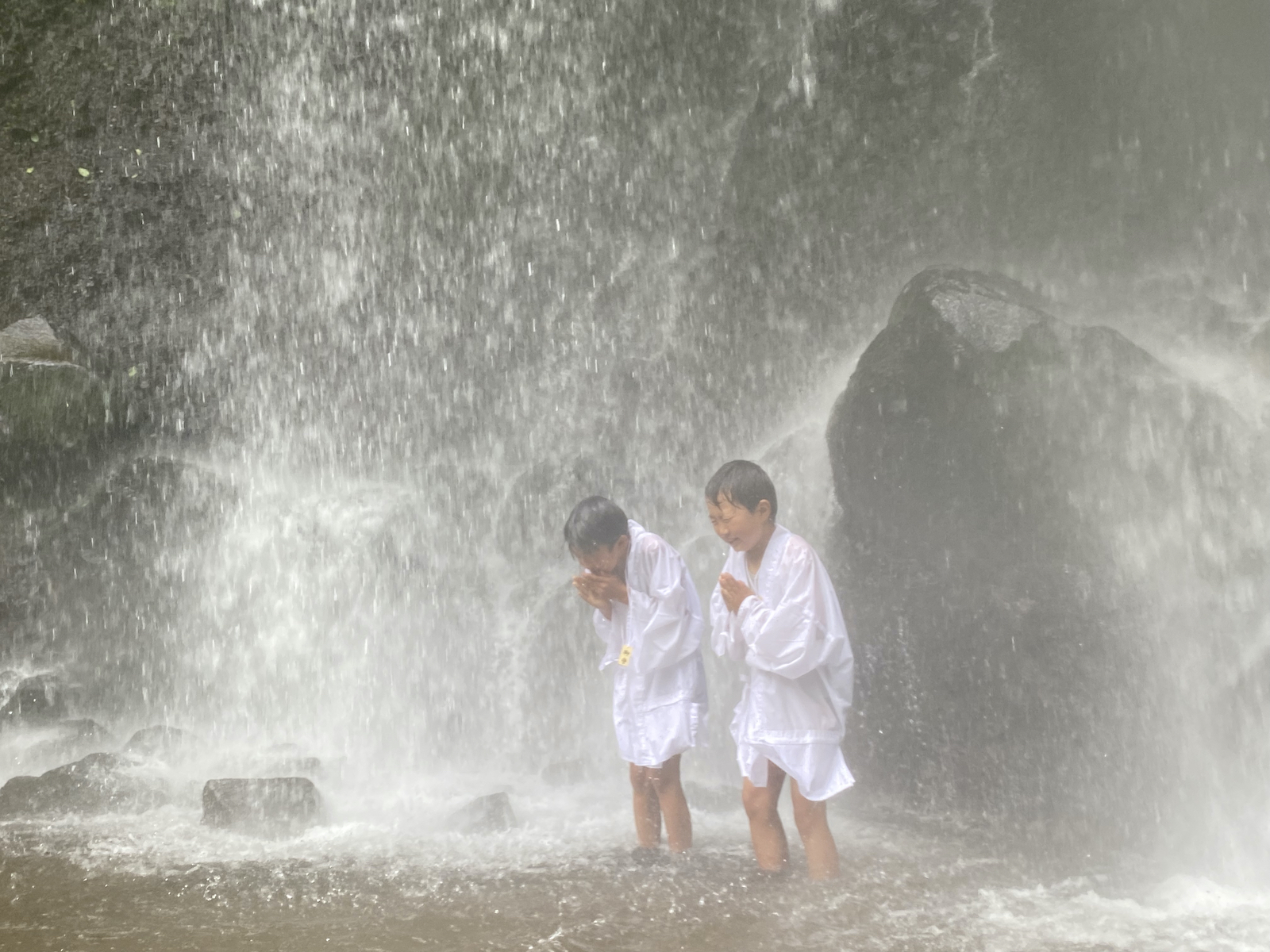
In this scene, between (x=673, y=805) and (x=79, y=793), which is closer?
(x=673, y=805)

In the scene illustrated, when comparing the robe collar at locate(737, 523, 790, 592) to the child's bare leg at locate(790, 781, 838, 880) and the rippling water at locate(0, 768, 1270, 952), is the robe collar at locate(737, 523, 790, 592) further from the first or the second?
the rippling water at locate(0, 768, 1270, 952)

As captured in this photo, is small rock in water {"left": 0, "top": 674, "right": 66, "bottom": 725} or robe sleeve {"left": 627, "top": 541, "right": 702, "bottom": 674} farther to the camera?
small rock in water {"left": 0, "top": 674, "right": 66, "bottom": 725}

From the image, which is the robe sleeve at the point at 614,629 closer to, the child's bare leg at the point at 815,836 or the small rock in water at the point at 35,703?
the child's bare leg at the point at 815,836

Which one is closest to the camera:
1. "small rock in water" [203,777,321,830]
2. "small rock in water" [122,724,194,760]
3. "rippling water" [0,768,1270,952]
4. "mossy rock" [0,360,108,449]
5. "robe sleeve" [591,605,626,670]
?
"rippling water" [0,768,1270,952]

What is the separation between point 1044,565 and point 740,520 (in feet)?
7.65

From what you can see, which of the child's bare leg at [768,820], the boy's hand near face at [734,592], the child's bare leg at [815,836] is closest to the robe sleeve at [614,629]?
the boy's hand near face at [734,592]

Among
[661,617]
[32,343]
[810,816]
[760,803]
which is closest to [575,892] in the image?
[760,803]

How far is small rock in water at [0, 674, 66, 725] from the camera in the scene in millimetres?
7266

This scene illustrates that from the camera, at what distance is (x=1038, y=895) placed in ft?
12.8

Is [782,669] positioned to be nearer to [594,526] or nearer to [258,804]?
[594,526]

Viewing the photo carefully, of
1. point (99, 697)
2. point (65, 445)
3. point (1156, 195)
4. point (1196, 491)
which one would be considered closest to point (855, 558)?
point (1196, 491)

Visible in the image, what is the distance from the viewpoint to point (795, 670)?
3820 millimetres

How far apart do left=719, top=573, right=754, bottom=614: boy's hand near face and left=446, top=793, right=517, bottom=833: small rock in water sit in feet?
6.20

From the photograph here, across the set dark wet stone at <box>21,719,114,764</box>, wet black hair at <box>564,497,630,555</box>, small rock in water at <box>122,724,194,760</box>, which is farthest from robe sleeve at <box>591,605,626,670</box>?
dark wet stone at <box>21,719,114,764</box>
